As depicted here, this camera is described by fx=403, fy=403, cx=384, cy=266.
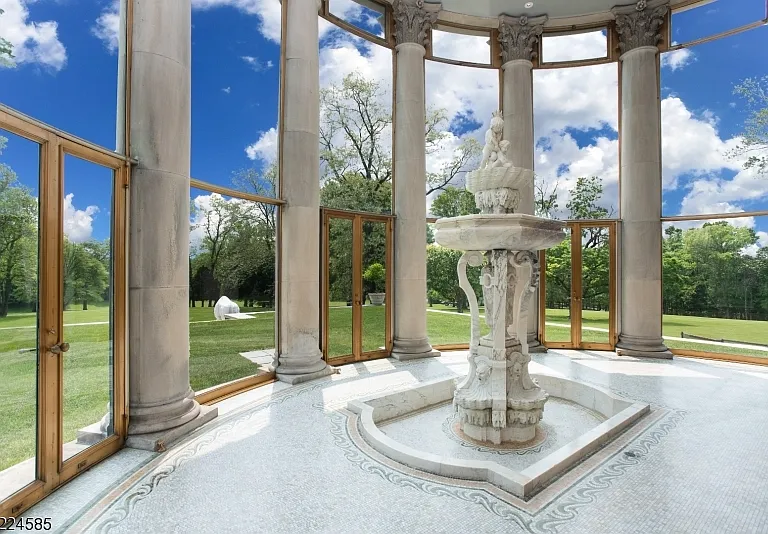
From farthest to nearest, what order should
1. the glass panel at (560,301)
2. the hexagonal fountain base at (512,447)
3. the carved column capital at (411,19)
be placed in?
the glass panel at (560,301)
the carved column capital at (411,19)
the hexagonal fountain base at (512,447)

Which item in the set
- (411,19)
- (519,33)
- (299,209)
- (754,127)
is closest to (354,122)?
(411,19)

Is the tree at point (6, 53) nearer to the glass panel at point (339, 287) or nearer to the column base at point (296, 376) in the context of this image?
the column base at point (296, 376)

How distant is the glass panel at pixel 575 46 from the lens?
344 inches

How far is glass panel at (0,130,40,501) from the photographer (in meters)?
2.54

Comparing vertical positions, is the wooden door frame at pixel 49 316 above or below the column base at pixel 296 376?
above

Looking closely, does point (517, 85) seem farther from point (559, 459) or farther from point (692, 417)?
point (559, 459)

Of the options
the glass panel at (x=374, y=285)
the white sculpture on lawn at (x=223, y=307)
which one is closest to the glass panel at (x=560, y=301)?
the glass panel at (x=374, y=285)

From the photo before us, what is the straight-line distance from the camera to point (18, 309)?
2.63 meters

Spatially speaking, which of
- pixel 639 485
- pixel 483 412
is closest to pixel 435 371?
pixel 483 412

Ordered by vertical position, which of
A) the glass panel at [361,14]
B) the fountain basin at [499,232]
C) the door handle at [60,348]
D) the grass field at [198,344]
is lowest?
the grass field at [198,344]

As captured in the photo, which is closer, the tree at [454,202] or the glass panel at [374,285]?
the glass panel at [374,285]

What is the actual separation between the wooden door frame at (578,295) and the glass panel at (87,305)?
7.38 meters

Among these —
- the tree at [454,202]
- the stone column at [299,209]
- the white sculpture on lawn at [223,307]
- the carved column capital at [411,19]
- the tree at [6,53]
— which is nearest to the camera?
the tree at [6,53]

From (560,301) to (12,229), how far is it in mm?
8617
